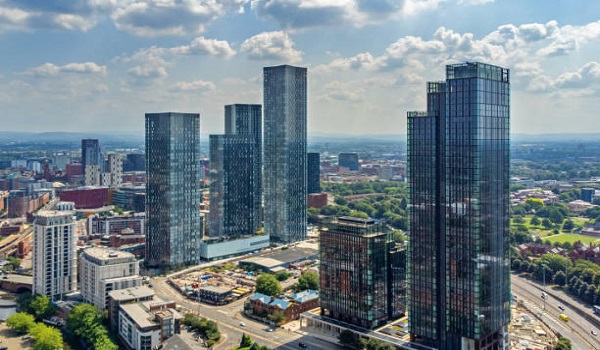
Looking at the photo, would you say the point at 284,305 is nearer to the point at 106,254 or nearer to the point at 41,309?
the point at 106,254

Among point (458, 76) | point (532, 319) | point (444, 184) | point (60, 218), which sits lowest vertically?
point (532, 319)

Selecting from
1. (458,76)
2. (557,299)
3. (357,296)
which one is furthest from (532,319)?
(458,76)

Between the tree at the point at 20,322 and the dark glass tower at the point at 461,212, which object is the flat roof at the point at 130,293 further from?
the dark glass tower at the point at 461,212

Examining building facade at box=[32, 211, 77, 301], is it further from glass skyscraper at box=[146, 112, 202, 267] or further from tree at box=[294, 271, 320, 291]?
tree at box=[294, 271, 320, 291]

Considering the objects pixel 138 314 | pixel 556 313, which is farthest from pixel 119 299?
pixel 556 313

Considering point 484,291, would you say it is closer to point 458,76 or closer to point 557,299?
point 458,76
